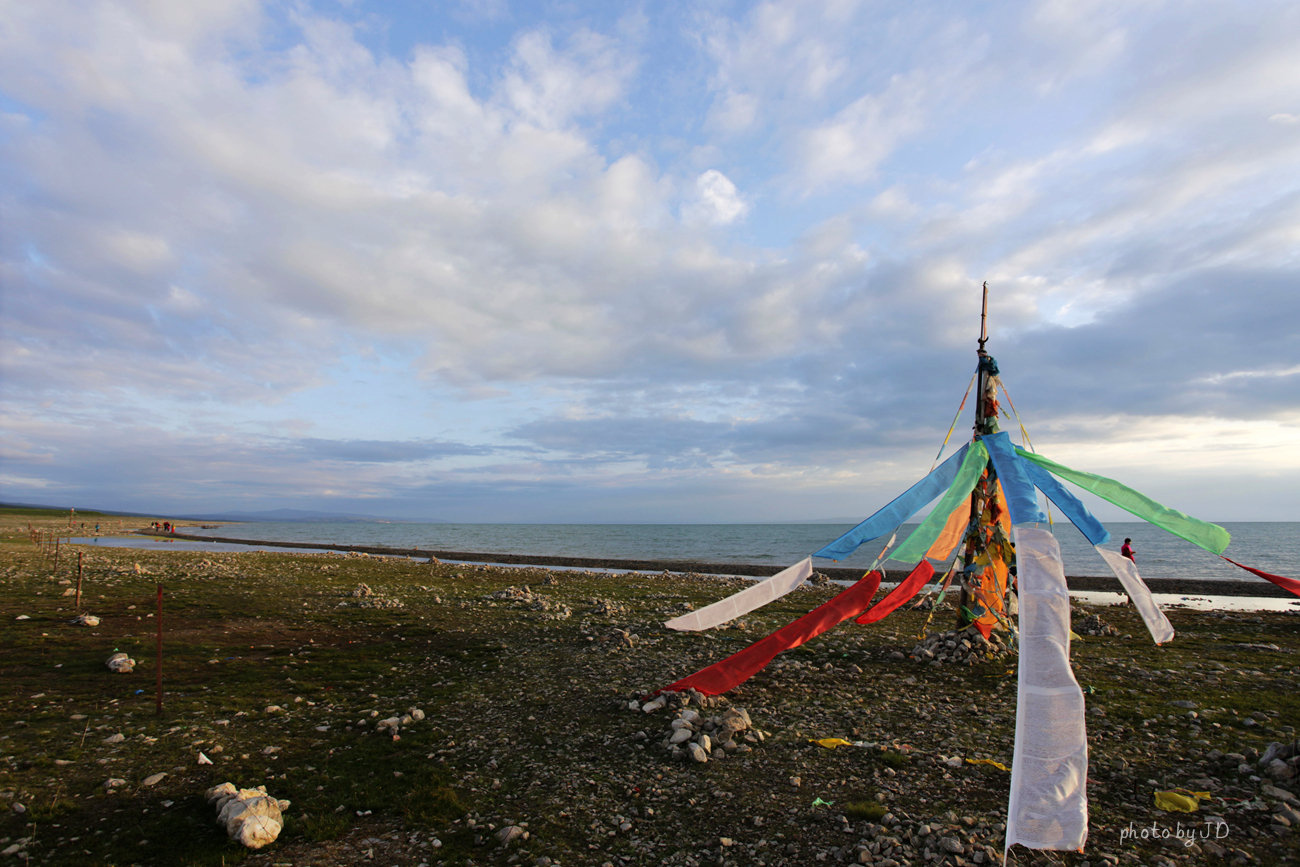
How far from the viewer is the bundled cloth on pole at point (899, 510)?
28.7ft

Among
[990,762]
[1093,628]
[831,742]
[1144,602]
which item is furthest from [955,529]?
[1093,628]

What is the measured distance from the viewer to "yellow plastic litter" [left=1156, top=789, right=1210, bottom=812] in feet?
16.7

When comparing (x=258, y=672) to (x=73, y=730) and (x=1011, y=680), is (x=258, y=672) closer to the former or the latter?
(x=73, y=730)

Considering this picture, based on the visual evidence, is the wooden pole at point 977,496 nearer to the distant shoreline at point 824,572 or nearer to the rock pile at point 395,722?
the rock pile at point 395,722

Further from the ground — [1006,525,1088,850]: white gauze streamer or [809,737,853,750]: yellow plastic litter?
[1006,525,1088,850]: white gauze streamer

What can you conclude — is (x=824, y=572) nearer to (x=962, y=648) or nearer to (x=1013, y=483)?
(x=962, y=648)

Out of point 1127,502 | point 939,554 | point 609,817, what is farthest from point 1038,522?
point 609,817

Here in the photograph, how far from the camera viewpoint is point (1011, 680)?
885 centimetres

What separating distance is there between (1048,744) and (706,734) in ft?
12.2

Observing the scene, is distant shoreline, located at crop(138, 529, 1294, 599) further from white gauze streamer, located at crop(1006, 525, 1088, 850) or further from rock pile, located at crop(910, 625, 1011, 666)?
white gauze streamer, located at crop(1006, 525, 1088, 850)

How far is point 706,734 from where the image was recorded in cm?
674

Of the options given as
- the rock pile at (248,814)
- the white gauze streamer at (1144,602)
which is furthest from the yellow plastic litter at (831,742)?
the rock pile at (248,814)

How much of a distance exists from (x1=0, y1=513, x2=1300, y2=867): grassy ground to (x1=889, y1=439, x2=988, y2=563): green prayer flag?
2.09m

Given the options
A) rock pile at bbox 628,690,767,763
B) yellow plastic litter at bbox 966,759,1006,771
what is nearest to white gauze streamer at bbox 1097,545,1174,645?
yellow plastic litter at bbox 966,759,1006,771
